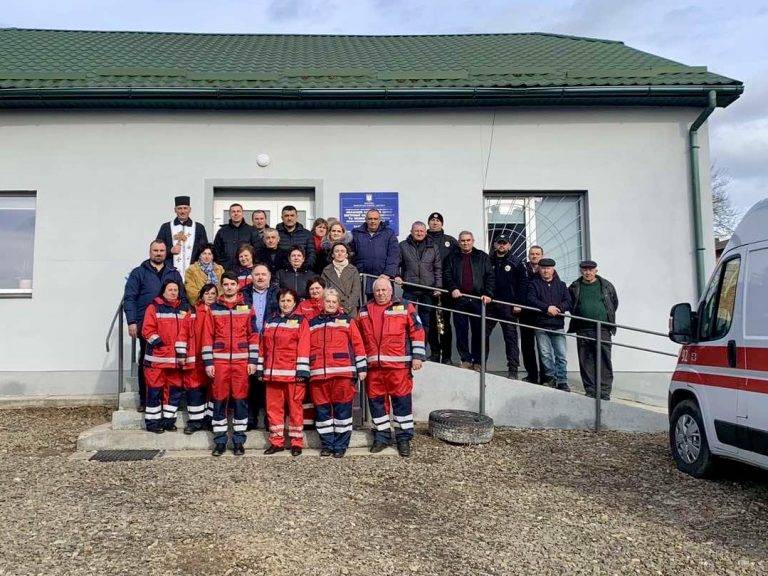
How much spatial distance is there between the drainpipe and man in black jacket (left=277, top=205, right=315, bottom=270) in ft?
17.6

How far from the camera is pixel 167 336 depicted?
18.9 feet

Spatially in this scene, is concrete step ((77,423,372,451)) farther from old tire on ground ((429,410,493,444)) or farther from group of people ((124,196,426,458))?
old tire on ground ((429,410,493,444))

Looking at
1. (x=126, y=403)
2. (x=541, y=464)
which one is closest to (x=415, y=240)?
(x=541, y=464)

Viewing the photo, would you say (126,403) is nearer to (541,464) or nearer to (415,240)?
(415,240)

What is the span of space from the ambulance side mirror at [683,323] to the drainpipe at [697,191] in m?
3.45

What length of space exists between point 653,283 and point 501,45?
17.2ft

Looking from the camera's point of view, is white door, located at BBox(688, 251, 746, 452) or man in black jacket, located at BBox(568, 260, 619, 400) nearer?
white door, located at BBox(688, 251, 746, 452)

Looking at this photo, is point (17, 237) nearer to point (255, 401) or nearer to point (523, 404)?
point (255, 401)

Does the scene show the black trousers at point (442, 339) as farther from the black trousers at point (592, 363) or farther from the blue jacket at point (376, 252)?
the black trousers at point (592, 363)

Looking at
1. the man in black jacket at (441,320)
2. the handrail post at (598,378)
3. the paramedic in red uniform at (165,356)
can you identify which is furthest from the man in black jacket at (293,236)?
the handrail post at (598,378)

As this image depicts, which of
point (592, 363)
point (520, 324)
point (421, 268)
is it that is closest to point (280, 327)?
point (421, 268)

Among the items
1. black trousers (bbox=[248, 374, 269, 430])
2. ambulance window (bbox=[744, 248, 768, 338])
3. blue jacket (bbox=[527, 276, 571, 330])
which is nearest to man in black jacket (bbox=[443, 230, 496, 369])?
blue jacket (bbox=[527, 276, 571, 330])

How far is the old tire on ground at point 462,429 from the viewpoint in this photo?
6.05 meters

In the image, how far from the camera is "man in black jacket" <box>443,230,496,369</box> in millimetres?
7141
